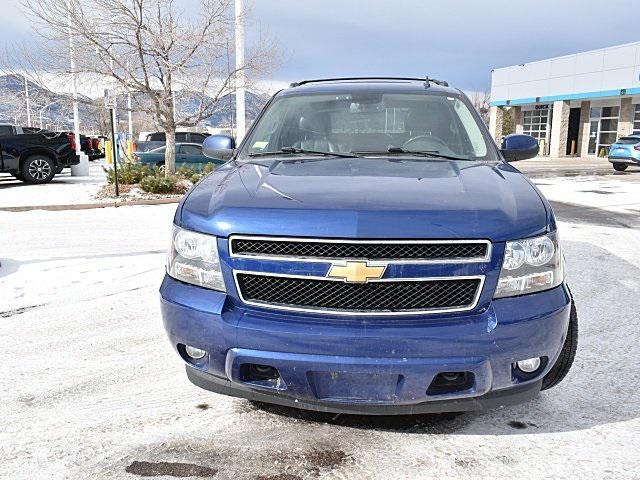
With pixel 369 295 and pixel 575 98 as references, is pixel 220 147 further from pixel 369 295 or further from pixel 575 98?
pixel 575 98

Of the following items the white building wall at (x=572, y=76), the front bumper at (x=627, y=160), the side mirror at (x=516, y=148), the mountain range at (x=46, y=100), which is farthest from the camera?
the white building wall at (x=572, y=76)

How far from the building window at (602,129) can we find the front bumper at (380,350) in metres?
37.0

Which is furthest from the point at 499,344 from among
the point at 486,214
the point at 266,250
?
the point at 266,250

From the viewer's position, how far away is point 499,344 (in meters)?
2.14

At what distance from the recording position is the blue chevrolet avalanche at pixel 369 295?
2135 mm

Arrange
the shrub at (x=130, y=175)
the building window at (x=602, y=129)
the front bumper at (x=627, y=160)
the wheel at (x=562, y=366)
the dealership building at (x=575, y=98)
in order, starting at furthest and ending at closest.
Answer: the building window at (x=602, y=129)
the dealership building at (x=575, y=98)
the front bumper at (x=627, y=160)
the shrub at (x=130, y=175)
the wheel at (x=562, y=366)

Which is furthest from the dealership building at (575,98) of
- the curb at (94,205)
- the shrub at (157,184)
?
the curb at (94,205)

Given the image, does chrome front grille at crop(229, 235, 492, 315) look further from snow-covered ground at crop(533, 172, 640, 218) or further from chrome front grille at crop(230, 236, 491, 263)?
snow-covered ground at crop(533, 172, 640, 218)

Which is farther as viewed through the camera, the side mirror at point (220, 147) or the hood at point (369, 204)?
the side mirror at point (220, 147)

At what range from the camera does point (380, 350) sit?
6.91ft

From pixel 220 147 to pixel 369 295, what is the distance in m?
2.46

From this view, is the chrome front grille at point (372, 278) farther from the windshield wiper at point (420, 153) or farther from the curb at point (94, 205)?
the curb at point (94, 205)

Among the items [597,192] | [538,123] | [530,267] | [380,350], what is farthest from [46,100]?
[538,123]

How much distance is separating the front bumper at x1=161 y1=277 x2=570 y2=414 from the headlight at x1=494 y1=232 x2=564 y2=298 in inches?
1.7
